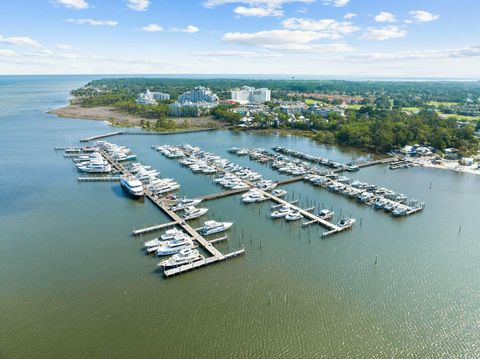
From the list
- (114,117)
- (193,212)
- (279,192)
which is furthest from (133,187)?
(114,117)

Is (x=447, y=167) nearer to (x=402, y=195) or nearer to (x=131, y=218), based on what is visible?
(x=402, y=195)

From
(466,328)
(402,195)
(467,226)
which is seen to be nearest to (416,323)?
(466,328)

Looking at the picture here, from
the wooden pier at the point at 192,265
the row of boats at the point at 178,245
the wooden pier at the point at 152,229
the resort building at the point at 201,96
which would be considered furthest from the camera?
the resort building at the point at 201,96

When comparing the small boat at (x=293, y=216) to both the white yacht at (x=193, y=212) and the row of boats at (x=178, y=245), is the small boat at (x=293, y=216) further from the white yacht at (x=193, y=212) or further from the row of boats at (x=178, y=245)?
the white yacht at (x=193, y=212)

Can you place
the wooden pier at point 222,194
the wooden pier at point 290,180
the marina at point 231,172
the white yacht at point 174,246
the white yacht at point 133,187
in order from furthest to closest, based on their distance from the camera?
the wooden pier at point 290,180
the wooden pier at point 222,194
the white yacht at point 133,187
the marina at point 231,172
the white yacht at point 174,246

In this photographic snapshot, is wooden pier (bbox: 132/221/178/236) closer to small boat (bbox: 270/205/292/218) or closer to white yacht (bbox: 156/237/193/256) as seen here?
white yacht (bbox: 156/237/193/256)

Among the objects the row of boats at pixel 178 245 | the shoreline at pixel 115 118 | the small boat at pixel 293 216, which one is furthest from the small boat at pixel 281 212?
the shoreline at pixel 115 118

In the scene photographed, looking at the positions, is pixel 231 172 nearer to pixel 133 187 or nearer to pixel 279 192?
pixel 279 192
